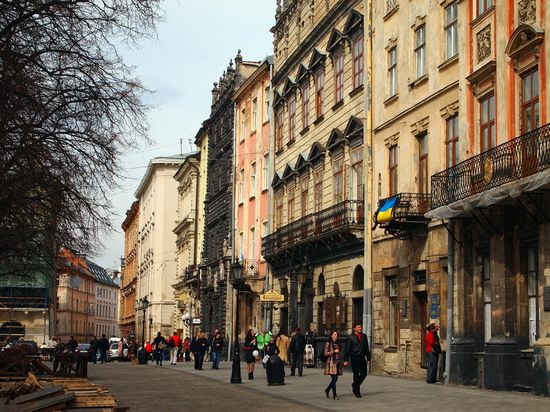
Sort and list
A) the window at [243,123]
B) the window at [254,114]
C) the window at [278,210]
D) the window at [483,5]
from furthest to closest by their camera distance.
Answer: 1. the window at [243,123]
2. the window at [254,114]
3. the window at [278,210]
4. the window at [483,5]

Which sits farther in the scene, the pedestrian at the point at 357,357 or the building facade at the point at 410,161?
the building facade at the point at 410,161

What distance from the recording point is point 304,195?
1724 inches

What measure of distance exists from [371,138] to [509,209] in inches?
444

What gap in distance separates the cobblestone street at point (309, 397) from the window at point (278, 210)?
1796 centimetres

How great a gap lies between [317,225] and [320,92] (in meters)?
6.20

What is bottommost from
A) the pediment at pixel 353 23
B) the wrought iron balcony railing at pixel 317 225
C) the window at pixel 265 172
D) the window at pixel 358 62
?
the wrought iron balcony railing at pixel 317 225

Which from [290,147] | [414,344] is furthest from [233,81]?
[414,344]

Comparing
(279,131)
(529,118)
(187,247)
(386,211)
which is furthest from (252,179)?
(529,118)

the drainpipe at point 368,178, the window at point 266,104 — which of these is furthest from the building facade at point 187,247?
the drainpipe at point 368,178

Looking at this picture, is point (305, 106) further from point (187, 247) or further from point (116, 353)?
point (187, 247)

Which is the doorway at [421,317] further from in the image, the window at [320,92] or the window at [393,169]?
the window at [320,92]

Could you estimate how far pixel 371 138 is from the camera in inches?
1375

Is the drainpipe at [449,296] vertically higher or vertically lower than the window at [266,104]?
lower

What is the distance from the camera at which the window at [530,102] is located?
22953 mm
